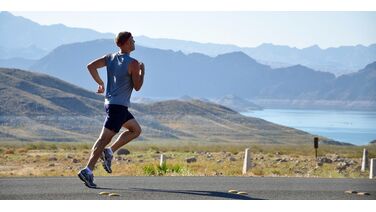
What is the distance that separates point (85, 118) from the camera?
5792 inches

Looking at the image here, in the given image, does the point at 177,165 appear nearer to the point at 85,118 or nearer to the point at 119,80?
the point at 119,80

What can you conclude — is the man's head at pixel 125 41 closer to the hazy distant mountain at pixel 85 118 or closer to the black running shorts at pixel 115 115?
the black running shorts at pixel 115 115

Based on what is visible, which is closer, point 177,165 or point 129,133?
point 129,133

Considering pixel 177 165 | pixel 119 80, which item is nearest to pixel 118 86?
pixel 119 80

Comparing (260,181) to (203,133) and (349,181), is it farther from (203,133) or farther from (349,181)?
(203,133)

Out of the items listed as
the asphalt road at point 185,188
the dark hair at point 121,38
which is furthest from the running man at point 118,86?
the asphalt road at point 185,188

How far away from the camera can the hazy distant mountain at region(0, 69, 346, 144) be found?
13325 cm

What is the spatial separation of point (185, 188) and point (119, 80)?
1.76 metres

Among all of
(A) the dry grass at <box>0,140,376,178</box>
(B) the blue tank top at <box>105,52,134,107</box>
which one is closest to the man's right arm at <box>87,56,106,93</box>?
(B) the blue tank top at <box>105,52,134,107</box>

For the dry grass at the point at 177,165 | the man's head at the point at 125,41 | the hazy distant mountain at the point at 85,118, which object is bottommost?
the dry grass at the point at 177,165

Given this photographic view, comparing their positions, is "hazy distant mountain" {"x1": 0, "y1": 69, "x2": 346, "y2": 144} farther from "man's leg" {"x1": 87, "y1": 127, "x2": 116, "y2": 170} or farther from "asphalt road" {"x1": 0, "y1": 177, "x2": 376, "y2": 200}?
"man's leg" {"x1": 87, "y1": 127, "x2": 116, "y2": 170}

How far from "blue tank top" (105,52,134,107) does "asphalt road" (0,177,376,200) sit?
1.12m

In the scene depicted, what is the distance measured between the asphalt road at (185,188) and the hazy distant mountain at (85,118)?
109989mm

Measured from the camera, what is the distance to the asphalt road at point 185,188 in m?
9.18
